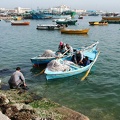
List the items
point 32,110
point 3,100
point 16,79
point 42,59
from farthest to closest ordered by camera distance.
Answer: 1. point 42,59
2. point 16,79
3. point 3,100
4. point 32,110

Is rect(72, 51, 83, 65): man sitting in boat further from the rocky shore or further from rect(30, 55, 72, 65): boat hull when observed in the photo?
the rocky shore

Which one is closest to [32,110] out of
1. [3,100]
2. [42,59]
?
[3,100]

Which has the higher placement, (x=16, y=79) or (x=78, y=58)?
(x=16, y=79)

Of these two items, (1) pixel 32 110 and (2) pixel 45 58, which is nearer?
(1) pixel 32 110

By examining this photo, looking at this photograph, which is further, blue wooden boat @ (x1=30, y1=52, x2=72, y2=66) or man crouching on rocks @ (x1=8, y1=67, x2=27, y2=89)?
blue wooden boat @ (x1=30, y1=52, x2=72, y2=66)

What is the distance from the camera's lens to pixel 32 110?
36.4 ft

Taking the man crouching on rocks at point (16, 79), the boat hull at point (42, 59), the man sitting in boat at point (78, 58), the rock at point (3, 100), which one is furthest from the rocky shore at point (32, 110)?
the boat hull at point (42, 59)

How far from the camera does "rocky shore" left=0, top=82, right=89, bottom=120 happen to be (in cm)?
1048

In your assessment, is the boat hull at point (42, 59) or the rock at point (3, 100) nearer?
the rock at point (3, 100)

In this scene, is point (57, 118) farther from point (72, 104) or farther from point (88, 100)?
point (88, 100)

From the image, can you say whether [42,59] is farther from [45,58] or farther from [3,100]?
[3,100]

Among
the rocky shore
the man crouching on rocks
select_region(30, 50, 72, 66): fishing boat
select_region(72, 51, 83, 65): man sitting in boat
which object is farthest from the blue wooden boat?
the rocky shore

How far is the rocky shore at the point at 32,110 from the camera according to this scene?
10.5 m

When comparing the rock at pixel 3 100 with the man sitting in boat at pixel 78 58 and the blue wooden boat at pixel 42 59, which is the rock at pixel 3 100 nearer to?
the blue wooden boat at pixel 42 59
